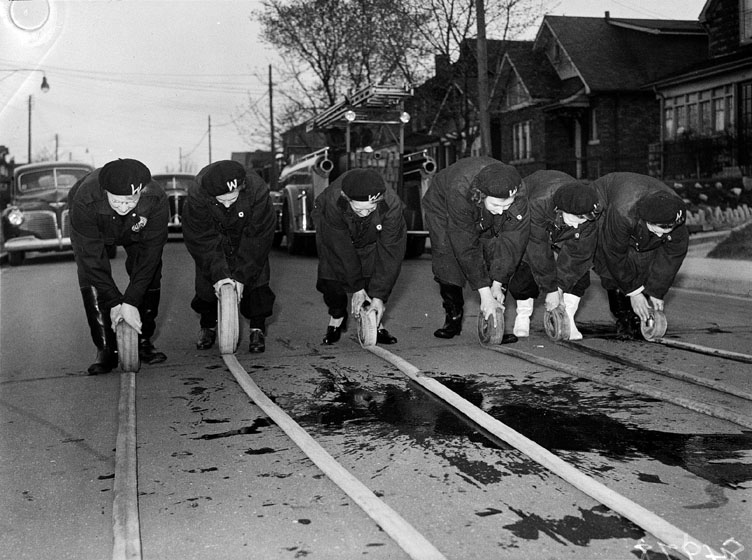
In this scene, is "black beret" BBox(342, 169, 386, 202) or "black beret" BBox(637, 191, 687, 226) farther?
"black beret" BBox(342, 169, 386, 202)

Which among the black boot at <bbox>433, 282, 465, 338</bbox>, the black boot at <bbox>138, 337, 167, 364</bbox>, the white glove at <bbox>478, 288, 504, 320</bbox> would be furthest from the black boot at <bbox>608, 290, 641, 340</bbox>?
the black boot at <bbox>138, 337, 167, 364</bbox>

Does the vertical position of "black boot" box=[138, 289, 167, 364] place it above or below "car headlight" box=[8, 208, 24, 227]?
below

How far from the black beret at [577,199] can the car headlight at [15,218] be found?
15102mm

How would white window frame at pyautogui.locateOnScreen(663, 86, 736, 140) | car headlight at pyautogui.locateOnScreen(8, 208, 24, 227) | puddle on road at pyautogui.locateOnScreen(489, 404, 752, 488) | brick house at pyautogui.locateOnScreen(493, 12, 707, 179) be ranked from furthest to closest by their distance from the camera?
brick house at pyautogui.locateOnScreen(493, 12, 707, 179) → white window frame at pyautogui.locateOnScreen(663, 86, 736, 140) → car headlight at pyautogui.locateOnScreen(8, 208, 24, 227) → puddle on road at pyautogui.locateOnScreen(489, 404, 752, 488)

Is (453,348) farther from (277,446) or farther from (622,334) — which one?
(277,446)

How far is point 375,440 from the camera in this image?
15.3 feet

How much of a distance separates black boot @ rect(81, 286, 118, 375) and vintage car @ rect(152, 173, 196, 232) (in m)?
17.7

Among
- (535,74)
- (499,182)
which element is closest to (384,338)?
(499,182)

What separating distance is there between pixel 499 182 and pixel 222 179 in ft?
6.86

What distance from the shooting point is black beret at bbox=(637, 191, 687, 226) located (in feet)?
21.5

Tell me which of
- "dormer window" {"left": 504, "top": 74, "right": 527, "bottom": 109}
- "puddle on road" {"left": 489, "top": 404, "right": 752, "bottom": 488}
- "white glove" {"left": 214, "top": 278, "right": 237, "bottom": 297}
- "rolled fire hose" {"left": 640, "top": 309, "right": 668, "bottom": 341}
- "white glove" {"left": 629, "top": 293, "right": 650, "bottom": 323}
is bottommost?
"puddle on road" {"left": 489, "top": 404, "right": 752, "bottom": 488}

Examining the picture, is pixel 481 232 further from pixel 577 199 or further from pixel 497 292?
pixel 577 199

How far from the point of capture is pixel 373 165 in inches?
735

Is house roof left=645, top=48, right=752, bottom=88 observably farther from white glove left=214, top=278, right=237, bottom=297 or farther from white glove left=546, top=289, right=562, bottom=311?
white glove left=214, top=278, right=237, bottom=297
